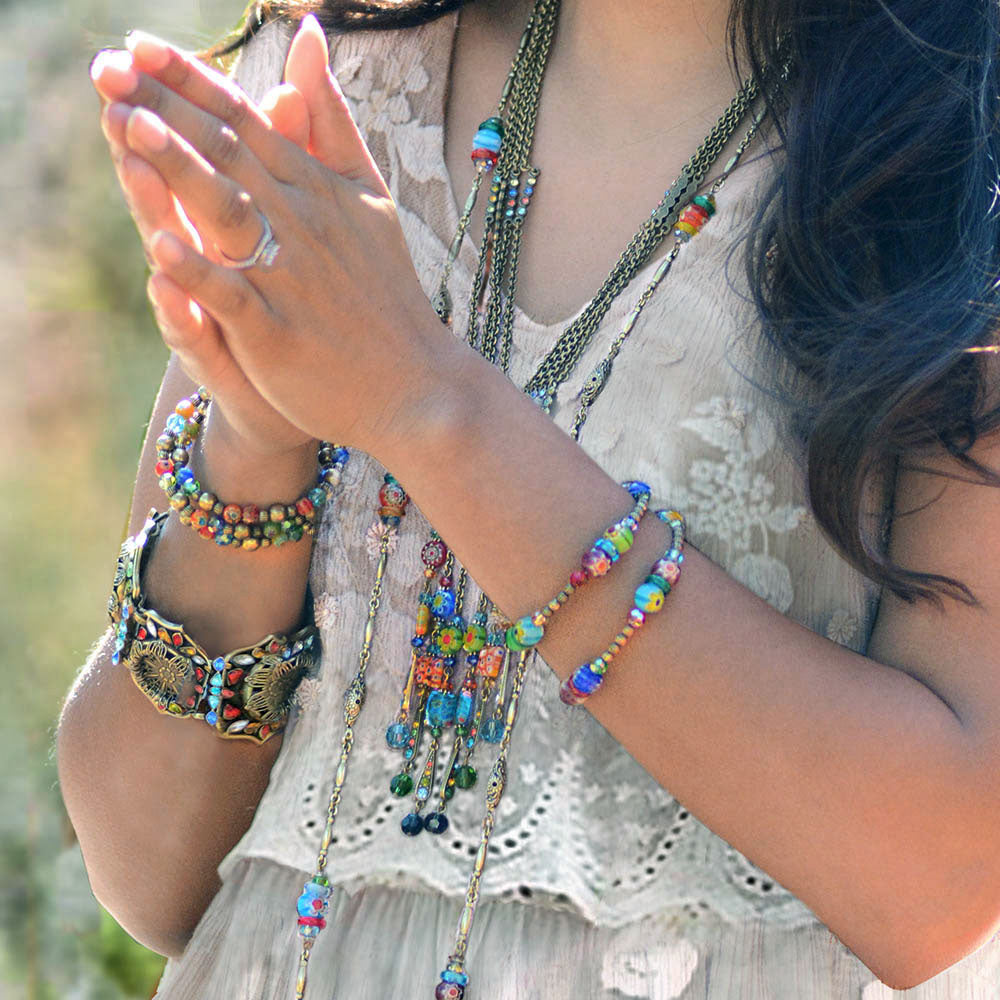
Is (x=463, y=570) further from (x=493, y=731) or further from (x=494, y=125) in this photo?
(x=494, y=125)

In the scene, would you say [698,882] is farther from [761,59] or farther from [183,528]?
[761,59]

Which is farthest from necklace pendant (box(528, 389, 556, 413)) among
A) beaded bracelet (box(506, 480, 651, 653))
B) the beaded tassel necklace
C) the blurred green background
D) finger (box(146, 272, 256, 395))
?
the blurred green background

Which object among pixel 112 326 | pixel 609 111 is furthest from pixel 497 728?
pixel 112 326

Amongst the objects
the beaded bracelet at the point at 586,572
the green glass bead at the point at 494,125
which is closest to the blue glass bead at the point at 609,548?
the beaded bracelet at the point at 586,572

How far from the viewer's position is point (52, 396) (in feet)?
9.83

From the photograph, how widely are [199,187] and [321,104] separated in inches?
5.5

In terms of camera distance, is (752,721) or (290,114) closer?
(290,114)

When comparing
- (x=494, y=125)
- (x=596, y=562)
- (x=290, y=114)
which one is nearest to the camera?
(x=290, y=114)

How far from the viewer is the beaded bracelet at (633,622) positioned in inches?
43.6

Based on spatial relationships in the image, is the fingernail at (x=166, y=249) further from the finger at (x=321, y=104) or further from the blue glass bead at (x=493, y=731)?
the blue glass bead at (x=493, y=731)

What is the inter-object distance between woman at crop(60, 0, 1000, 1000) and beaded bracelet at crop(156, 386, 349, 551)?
0.8 inches

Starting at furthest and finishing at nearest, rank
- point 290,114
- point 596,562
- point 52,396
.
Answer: point 52,396 → point 596,562 → point 290,114

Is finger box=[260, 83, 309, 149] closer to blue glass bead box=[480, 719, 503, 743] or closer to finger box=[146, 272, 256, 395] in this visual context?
finger box=[146, 272, 256, 395]

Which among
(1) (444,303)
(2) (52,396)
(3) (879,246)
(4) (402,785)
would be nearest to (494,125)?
(1) (444,303)
